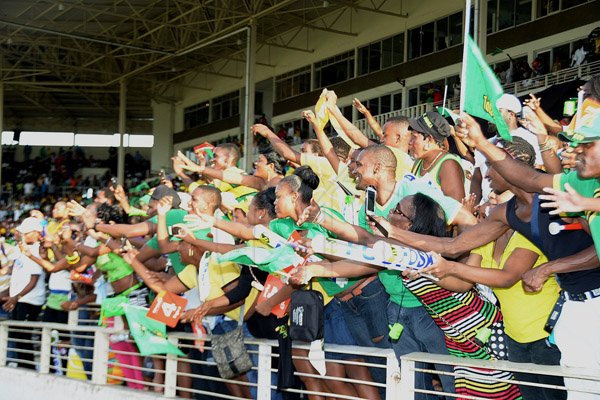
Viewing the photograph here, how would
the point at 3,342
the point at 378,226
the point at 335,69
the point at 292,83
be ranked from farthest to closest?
the point at 292,83, the point at 335,69, the point at 3,342, the point at 378,226

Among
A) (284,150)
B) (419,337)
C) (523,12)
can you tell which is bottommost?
(419,337)

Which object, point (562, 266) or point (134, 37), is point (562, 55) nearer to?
point (134, 37)

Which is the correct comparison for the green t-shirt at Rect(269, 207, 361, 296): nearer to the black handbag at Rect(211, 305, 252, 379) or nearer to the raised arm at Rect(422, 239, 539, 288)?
the black handbag at Rect(211, 305, 252, 379)

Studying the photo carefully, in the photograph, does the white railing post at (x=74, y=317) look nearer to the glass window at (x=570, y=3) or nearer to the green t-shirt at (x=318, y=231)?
the green t-shirt at (x=318, y=231)

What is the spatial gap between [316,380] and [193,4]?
25291 mm

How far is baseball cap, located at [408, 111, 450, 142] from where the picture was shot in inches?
243

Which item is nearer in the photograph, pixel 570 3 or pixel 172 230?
pixel 172 230

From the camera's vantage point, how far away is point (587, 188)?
445 centimetres

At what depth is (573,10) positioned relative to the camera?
77.5 feet

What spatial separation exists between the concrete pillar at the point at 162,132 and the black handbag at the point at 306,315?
133ft

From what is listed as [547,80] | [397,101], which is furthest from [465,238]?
[397,101]

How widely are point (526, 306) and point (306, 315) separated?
143cm

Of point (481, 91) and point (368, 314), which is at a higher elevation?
point (481, 91)

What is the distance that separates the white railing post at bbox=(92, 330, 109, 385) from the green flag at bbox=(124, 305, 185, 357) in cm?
124
